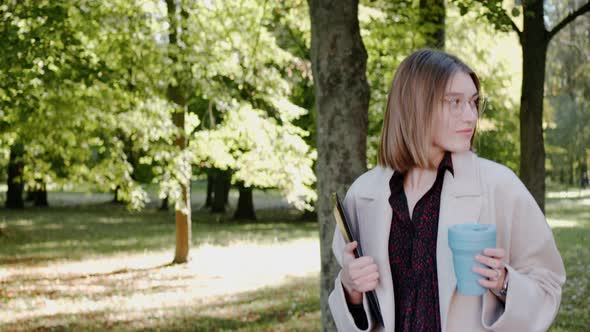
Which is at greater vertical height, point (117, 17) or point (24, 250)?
point (117, 17)

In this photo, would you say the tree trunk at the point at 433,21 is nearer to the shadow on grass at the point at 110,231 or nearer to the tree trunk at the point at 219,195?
the shadow on grass at the point at 110,231

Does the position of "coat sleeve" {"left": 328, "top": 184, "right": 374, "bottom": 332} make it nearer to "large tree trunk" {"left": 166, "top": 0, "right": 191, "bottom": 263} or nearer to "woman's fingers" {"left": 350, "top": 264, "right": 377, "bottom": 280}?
"woman's fingers" {"left": 350, "top": 264, "right": 377, "bottom": 280}

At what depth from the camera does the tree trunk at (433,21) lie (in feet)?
30.2

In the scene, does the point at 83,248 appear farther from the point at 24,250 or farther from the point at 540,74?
the point at 540,74

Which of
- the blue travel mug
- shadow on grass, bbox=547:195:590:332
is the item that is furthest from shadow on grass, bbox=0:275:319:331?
the blue travel mug

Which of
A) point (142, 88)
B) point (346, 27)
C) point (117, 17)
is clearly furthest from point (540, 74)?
point (117, 17)

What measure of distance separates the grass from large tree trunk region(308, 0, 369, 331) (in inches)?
187

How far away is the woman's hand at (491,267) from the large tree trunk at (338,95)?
2976 mm

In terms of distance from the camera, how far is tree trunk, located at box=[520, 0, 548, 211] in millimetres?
7324

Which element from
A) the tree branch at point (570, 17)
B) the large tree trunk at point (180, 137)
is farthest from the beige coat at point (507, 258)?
the large tree trunk at point (180, 137)

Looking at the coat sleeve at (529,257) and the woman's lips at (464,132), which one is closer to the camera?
the coat sleeve at (529,257)

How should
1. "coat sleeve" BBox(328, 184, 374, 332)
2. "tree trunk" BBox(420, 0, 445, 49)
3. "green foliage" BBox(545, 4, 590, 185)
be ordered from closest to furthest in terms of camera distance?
1. "coat sleeve" BBox(328, 184, 374, 332)
2. "tree trunk" BBox(420, 0, 445, 49)
3. "green foliage" BBox(545, 4, 590, 185)

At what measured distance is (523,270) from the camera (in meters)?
2.20

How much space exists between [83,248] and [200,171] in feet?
32.8
